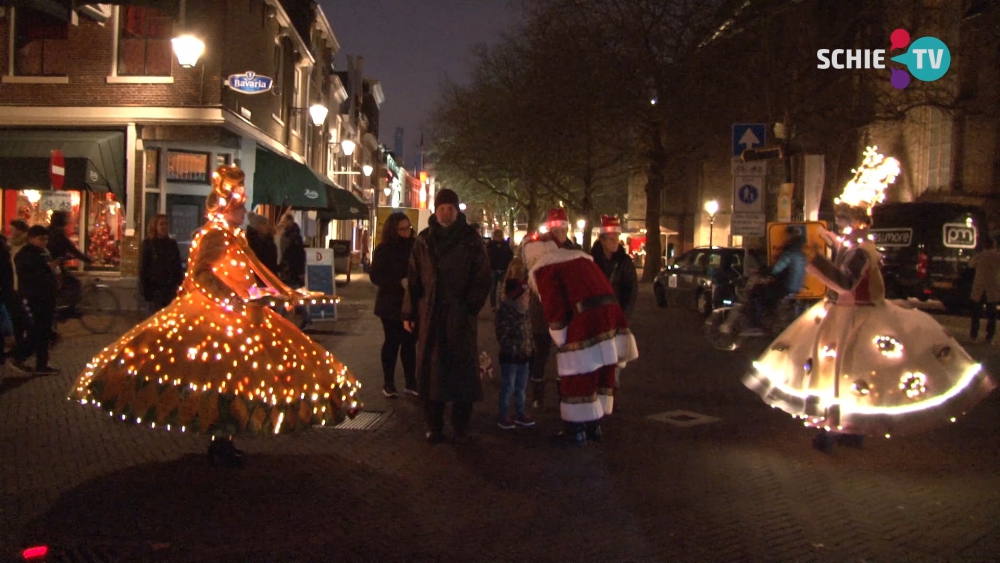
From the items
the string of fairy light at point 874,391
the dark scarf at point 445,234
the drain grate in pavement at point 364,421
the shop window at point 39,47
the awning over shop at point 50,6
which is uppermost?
the shop window at point 39,47

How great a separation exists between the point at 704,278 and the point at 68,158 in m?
13.4

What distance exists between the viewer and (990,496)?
18.4ft

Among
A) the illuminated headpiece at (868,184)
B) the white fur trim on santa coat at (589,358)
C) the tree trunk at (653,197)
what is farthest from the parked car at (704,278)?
the white fur trim on santa coat at (589,358)

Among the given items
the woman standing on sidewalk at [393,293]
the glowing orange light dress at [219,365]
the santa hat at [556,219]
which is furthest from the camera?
the woman standing on sidewalk at [393,293]

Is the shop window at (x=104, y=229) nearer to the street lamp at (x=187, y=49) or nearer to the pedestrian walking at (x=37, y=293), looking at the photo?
the street lamp at (x=187, y=49)

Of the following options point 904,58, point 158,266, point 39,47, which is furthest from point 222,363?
point 904,58

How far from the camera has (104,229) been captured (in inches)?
784

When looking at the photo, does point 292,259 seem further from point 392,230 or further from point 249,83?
point 249,83

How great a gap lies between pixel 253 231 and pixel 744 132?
23.3 feet

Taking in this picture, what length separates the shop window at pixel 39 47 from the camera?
754 inches

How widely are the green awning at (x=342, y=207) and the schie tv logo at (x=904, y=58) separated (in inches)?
505

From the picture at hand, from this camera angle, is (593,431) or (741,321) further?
(741,321)

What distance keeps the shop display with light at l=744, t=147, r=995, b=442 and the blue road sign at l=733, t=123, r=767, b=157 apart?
21.6 ft

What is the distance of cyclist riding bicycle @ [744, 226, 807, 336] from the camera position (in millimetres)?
12047
